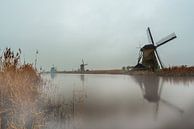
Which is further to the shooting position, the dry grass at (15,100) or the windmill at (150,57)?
the windmill at (150,57)

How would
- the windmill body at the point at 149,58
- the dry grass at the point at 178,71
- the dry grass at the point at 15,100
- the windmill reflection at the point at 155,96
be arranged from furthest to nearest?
the windmill body at the point at 149,58
the dry grass at the point at 178,71
the windmill reflection at the point at 155,96
the dry grass at the point at 15,100

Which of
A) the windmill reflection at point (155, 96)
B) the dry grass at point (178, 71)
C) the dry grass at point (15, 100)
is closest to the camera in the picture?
the dry grass at point (15, 100)

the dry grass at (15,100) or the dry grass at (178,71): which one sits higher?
the dry grass at (178,71)

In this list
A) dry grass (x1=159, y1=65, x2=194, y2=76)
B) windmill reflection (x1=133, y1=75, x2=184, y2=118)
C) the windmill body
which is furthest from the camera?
the windmill body

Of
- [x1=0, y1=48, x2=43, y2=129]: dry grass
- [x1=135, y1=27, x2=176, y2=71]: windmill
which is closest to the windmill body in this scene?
[x1=135, y1=27, x2=176, y2=71]: windmill

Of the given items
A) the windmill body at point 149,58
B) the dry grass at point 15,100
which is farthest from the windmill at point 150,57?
the dry grass at point 15,100

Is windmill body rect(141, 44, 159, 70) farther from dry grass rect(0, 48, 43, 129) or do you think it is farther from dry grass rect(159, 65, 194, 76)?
dry grass rect(0, 48, 43, 129)

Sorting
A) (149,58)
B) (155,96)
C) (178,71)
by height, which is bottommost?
(155,96)

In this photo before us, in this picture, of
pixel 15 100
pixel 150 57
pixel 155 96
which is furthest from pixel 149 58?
pixel 15 100

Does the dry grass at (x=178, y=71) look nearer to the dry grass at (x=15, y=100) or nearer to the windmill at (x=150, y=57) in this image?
the windmill at (x=150, y=57)

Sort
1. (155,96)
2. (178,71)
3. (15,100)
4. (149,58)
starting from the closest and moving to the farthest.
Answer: (15,100) → (155,96) → (178,71) → (149,58)

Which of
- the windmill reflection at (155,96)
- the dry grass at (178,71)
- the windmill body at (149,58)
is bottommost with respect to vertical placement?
the windmill reflection at (155,96)

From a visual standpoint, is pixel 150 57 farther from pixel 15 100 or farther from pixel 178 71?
pixel 15 100

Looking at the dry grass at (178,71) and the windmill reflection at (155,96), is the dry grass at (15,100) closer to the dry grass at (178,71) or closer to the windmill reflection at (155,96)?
the windmill reflection at (155,96)
